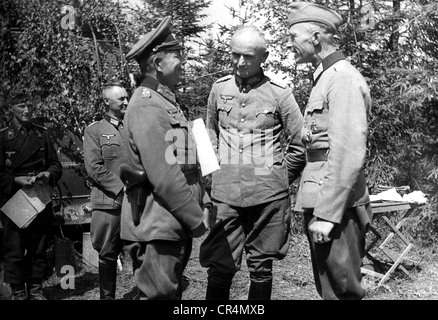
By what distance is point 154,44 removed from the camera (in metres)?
3.09

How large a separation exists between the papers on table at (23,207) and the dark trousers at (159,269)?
2.27m

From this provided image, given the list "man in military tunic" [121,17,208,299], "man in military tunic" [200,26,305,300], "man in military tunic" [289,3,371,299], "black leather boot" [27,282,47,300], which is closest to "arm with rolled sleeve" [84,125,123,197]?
"black leather boot" [27,282,47,300]

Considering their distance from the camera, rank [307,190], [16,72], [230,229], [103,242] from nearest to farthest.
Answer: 1. [307,190]
2. [230,229]
3. [103,242]
4. [16,72]

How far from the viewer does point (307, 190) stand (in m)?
3.05

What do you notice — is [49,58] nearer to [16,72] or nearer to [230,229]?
[16,72]

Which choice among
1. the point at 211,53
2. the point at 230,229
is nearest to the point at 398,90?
the point at 211,53

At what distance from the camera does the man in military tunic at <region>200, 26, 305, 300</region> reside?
3.79 meters

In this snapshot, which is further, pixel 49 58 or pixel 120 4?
pixel 120 4

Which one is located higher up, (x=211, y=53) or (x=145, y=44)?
(x=145, y=44)

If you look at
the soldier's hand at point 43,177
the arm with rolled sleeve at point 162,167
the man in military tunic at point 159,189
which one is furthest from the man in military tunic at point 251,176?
the soldier's hand at point 43,177

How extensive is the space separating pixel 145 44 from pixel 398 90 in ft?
15.8

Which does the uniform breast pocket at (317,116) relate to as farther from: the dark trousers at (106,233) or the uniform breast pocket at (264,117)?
the dark trousers at (106,233)

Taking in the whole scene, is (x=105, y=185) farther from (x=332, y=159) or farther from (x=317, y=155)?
(x=332, y=159)

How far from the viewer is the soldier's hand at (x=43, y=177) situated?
4.98 m
